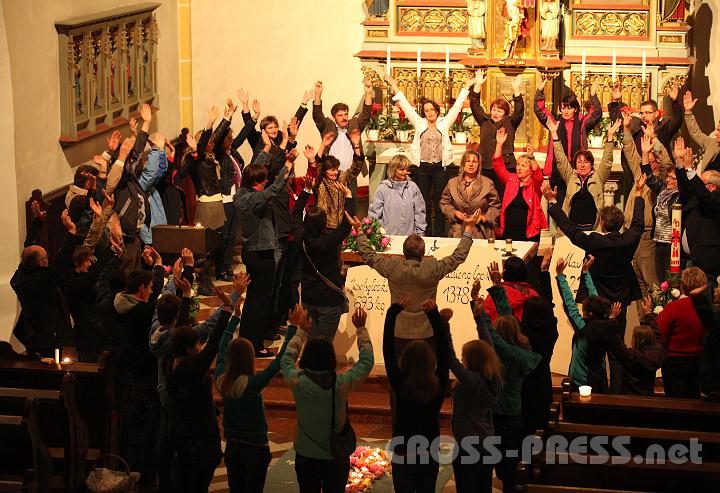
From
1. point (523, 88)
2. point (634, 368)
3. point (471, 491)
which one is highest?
point (523, 88)

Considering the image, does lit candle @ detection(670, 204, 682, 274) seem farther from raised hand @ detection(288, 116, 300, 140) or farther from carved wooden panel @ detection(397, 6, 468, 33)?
carved wooden panel @ detection(397, 6, 468, 33)

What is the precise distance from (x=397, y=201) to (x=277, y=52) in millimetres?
6290

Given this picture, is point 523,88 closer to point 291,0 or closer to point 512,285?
point 291,0

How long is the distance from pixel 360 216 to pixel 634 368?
711 centimetres

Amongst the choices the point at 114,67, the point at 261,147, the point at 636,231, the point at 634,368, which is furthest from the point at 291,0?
the point at 634,368

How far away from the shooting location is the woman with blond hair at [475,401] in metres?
7.38

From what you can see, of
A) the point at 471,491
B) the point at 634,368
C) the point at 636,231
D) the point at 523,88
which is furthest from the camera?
the point at 523,88

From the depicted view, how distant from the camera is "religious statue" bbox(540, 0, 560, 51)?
14695 mm

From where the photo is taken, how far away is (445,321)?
25.2ft

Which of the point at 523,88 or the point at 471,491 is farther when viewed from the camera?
the point at 523,88

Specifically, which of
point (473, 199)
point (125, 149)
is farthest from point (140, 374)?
point (473, 199)

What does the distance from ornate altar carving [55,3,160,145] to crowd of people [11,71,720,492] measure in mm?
1443

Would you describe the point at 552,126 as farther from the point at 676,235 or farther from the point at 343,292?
the point at 343,292

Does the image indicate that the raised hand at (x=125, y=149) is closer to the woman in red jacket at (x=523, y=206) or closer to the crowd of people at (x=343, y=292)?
the crowd of people at (x=343, y=292)
